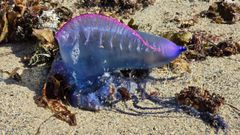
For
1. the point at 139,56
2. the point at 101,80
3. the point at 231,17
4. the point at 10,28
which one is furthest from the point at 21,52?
the point at 231,17

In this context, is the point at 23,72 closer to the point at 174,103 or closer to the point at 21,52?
the point at 21,52

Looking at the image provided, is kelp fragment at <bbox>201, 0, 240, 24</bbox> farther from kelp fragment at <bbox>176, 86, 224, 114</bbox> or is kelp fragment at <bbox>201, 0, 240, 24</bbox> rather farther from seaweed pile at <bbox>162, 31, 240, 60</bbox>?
kelp fragment at <bbox>176, 86, 224, 114</bbox>

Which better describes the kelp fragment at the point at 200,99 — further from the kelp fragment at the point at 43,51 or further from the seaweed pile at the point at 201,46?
the kelp fragment at the point at 43,51

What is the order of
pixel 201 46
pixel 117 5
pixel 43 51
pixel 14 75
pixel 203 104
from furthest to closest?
1. pixel 117 5
2. pixel 201 46
3. pixel 43 51
4. pixel 14 75
5. pixel 203 104

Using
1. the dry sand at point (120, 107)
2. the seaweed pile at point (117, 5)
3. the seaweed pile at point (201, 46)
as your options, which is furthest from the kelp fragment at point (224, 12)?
the seaweed pile at point (117, 5)

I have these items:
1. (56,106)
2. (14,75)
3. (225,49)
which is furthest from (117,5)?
(56,106)

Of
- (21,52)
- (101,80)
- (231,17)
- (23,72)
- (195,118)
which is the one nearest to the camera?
(195,118)

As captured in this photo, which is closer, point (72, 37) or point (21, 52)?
point (72, 37)

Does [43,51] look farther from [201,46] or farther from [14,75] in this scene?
[201,46]
